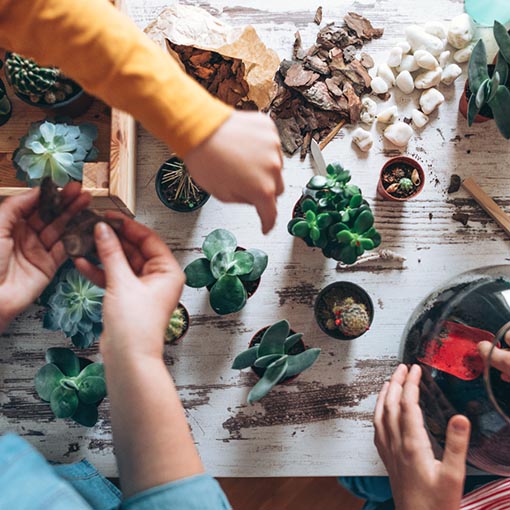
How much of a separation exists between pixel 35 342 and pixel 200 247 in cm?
35

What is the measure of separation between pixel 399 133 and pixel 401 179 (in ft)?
0.28

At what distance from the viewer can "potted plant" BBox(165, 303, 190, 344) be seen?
98cm

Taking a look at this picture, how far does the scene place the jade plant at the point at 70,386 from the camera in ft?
2.96

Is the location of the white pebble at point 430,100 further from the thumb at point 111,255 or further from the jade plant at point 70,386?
the jade plant at point 70,386

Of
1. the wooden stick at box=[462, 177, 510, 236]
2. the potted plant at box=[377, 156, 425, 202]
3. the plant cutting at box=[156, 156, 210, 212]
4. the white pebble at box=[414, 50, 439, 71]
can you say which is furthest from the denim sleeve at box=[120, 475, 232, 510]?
the white pebble at box=[414, 50, 439, 71]

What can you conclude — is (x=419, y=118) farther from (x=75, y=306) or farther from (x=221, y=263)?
(x=75, y=306)

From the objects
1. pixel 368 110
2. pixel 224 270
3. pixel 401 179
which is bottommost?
pixel 224 270

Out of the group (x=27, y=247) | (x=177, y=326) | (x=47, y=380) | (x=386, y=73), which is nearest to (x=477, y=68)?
(x=386, y=73)

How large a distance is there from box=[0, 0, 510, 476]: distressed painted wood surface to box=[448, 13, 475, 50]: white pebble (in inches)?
1.4

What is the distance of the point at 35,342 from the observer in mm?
1016

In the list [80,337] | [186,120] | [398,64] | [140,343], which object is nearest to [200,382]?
[80,337]

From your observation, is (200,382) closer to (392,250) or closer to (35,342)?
(35,342)

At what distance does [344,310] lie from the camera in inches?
37.9

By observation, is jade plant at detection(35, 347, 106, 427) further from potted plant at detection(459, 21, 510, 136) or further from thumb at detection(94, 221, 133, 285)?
potted plant at detection(459, 21, 510, 136)
